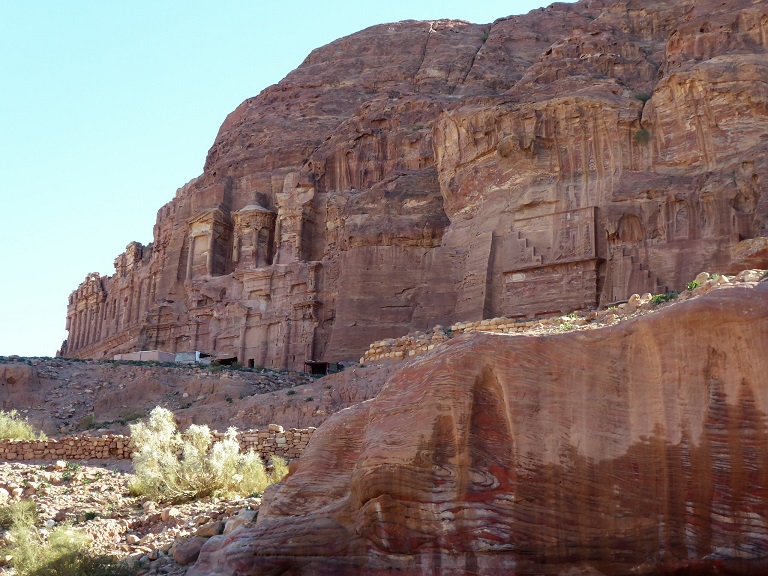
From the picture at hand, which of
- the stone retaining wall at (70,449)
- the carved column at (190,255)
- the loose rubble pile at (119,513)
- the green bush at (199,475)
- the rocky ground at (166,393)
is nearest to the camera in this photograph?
the loose rubble pile at (119,513)

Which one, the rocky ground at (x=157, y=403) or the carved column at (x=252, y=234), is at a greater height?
the carved column at (x=252, y=234)

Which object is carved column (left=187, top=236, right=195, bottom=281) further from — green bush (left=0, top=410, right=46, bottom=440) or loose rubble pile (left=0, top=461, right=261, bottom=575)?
loose rubble pile (left=0, top=461, right=261, bottom=575)

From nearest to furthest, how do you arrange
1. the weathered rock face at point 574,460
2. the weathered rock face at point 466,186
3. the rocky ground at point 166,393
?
the weathered rock face at point 574,460, the rocky ground at point 166,393, the weathered rock face at point 466,186

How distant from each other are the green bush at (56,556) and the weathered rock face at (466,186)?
80.6 ft

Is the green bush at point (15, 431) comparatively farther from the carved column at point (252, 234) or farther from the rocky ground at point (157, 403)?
the carved column at point (252, 234)

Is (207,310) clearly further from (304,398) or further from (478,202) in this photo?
(304,398)

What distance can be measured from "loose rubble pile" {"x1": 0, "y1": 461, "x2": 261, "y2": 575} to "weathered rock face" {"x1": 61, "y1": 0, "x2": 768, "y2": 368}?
21354mm

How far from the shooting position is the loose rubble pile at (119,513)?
40.5 ft

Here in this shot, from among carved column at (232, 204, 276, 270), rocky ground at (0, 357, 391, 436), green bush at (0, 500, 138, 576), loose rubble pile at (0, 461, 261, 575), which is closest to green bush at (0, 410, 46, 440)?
rocky ground at (0, 357, 391, 436)

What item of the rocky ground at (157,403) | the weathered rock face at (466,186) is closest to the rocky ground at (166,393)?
the rocky ground at (157,403)

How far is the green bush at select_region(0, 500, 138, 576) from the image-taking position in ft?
38.9

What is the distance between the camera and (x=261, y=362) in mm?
47438

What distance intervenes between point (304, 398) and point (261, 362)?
18.1 meters

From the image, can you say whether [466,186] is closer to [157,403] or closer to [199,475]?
[157,403]
